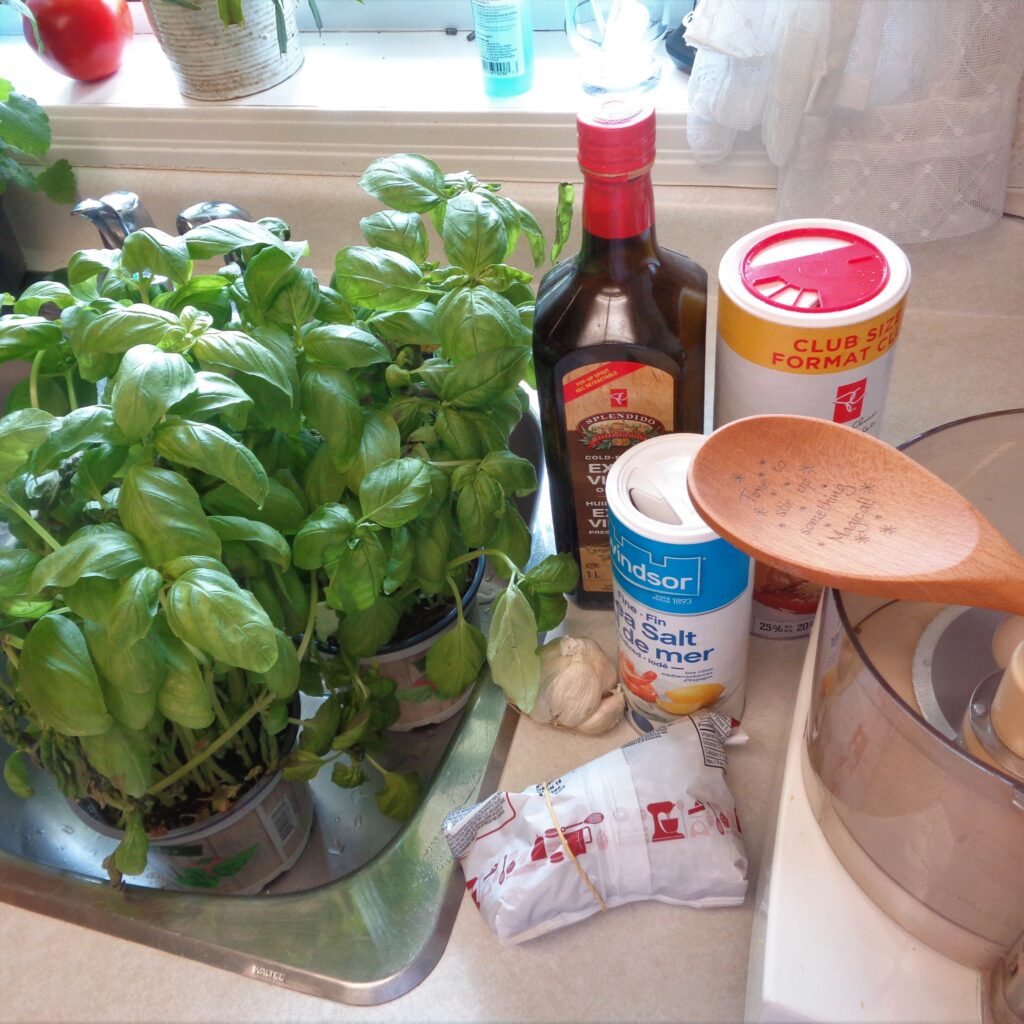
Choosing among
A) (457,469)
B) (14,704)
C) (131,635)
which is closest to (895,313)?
(457,469)

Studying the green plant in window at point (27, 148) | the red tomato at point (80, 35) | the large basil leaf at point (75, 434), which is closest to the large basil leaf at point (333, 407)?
the large basil leaf at point (75, 434)

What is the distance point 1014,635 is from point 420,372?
33 centimetres

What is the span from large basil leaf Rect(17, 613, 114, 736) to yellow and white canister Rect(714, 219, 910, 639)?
36cm

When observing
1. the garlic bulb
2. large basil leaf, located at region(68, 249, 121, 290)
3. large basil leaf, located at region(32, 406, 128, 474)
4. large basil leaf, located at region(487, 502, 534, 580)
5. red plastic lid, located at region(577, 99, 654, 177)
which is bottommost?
the garlic bulb

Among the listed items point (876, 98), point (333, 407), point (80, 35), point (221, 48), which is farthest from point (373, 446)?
point (80, 35)

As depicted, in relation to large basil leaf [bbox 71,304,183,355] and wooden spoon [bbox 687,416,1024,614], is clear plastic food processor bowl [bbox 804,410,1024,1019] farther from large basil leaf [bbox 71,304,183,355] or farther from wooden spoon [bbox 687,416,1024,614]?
large basil leaf [bbox 71,304,183,355]

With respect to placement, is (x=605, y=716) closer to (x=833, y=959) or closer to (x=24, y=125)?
(x=833, y=959)

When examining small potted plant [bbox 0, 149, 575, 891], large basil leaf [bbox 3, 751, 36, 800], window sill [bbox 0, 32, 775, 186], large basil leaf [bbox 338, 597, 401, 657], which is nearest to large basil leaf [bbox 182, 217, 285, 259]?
small potted plant [bbox 0, 149, 575, 891]

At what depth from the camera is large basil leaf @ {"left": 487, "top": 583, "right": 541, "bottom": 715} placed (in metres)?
0.57

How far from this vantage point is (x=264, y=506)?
1.79ft

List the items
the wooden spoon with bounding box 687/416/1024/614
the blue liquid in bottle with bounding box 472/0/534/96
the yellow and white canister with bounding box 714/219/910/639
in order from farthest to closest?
the blue liquid in bottle with bounding box 472/0/534/96
the yellow and white canister with bounding box 714/219/910/639
the wooden spoon with bounding box 687/416/1024/614

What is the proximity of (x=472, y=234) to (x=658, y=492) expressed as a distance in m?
0.18

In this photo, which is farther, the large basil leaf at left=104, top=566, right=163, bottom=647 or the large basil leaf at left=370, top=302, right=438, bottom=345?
the large basil leaf at left=370, top=302, right=438, bottom=345

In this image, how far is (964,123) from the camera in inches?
28.7
